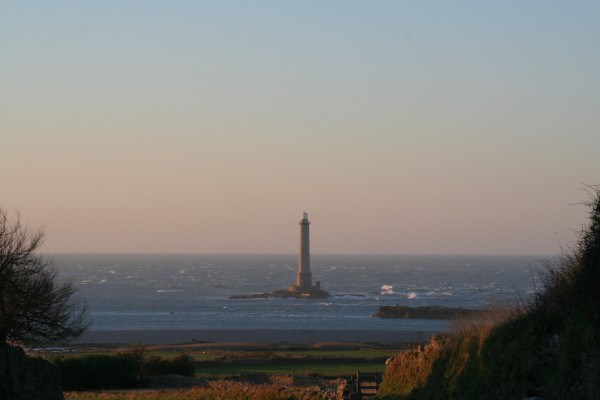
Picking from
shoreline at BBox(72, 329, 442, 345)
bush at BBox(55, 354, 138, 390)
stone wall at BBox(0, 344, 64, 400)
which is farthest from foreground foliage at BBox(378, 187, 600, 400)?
shoreline at BBox(72, 329, 442, 345)

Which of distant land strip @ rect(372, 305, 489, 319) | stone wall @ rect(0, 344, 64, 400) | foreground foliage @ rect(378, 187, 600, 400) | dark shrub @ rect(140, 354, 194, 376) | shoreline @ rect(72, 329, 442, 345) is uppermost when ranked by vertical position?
foreground foliage @ rect(378, 187, 600, 400)

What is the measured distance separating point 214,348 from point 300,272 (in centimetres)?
7254

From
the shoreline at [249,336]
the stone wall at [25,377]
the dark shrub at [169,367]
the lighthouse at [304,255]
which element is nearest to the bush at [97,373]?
the dark shrub at [169,367]

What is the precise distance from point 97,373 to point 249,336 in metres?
39.2

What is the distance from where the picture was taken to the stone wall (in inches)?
1070

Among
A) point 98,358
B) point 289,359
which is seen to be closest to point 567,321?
point 98,358

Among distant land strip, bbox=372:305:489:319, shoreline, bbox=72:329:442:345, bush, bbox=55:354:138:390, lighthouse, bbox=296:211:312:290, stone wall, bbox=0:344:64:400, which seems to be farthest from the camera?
lighthouse, bbox=296:211:312:290

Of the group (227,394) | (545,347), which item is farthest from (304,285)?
(545,347)

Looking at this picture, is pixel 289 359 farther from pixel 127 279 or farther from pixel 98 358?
pixel 127 279

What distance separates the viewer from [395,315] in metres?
110

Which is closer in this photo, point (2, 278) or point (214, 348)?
point (2, 278)

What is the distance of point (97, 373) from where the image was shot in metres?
44.8

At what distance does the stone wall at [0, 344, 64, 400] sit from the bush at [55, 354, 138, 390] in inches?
556

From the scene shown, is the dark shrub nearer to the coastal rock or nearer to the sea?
the sea
